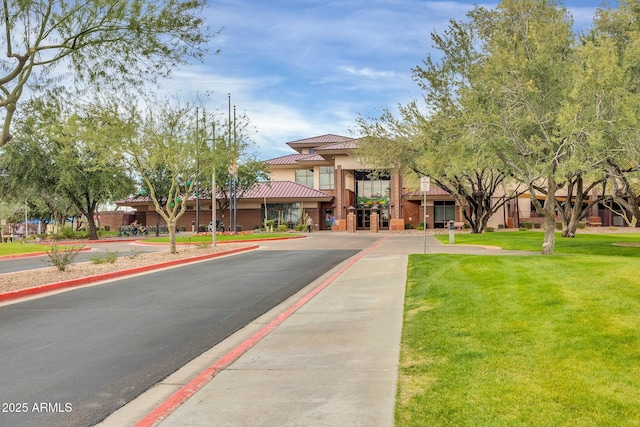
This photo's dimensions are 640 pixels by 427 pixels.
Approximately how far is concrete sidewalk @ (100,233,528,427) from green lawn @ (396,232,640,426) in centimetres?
28

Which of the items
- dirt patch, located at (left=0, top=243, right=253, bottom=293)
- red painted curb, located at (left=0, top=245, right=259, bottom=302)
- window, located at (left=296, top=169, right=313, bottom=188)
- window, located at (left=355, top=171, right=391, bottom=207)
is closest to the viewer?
red painted curb, located at (left=0, top=245, right=259, bottom=302)

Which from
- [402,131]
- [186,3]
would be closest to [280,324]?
[186,3]

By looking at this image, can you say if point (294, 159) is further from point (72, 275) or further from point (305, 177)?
point (72, 275)

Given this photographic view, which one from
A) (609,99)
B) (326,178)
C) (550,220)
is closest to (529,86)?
(609,99)

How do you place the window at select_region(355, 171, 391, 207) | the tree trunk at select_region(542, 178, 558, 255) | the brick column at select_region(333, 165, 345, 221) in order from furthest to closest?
the window at select_region(355, 171, 391, 207) → the brick column at select_region(333, 165, 345, 221) → the tree trunk at select_region(542, 178, 558, 255)

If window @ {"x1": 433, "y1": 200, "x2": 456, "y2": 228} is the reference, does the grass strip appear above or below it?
below

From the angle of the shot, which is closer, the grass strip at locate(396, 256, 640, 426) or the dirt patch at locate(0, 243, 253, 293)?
the grass strip at locate(396, 256, 640, 426)

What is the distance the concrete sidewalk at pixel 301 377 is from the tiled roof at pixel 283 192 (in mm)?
45579

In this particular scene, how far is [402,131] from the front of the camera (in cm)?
3581

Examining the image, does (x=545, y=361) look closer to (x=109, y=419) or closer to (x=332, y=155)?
(x=109, y=419)

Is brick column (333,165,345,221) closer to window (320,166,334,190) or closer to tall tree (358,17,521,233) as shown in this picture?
window (320,166,334,190)

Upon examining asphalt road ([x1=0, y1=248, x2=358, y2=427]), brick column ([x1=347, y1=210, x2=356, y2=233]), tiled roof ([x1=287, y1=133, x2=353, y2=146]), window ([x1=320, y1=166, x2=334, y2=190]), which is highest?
tiled roof ([x1=287, y1=133, x2=353, y2=146])

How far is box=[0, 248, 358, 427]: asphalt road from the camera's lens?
204 inches

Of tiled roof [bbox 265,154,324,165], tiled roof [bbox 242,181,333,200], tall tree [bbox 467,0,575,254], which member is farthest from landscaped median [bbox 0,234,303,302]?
tiled roof [bbox 265,154,324,165]
